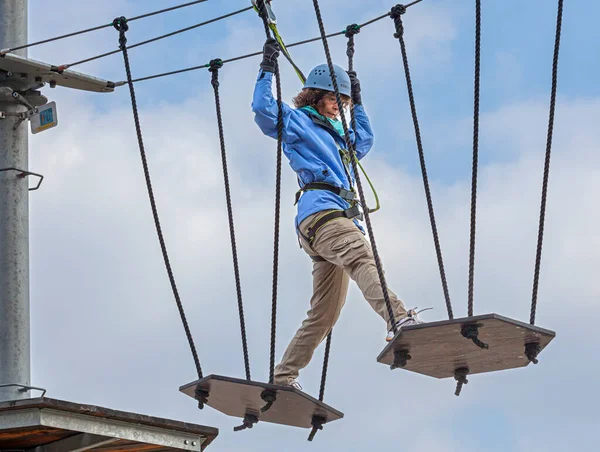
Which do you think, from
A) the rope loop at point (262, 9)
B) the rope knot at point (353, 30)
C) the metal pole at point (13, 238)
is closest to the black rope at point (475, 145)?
the rope loop at point (262, 9)

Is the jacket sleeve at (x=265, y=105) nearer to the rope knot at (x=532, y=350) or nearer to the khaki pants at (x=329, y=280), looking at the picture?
the khaki pants at (x=329, y=280)

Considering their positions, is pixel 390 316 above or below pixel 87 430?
above

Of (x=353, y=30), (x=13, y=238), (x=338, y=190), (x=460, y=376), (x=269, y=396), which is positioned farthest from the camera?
(x=353, y=30)

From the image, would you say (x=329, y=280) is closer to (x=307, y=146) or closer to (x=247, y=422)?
(x=307, y=146)

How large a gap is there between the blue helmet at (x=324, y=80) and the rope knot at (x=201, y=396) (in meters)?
1.86

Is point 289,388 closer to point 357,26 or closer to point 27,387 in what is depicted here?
point 27,387

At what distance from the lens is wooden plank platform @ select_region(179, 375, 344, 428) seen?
7672 mm

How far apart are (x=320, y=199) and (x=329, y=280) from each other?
0.52m

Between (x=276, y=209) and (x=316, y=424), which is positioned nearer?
(x=276, y=209)

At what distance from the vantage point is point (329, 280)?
8234 mm

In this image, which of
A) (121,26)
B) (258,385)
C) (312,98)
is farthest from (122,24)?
(258,385)

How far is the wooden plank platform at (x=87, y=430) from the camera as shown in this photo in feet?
22.6

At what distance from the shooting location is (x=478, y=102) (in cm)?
709

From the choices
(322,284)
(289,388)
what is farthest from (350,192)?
(289,388)
